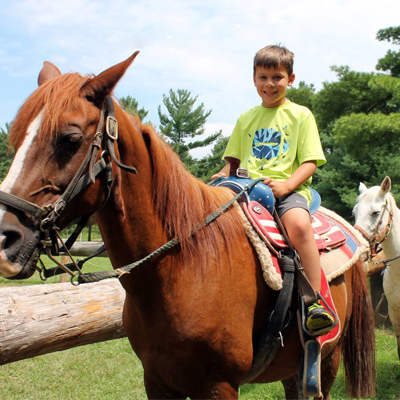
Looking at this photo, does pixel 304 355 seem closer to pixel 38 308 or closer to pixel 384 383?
pixel 38 308

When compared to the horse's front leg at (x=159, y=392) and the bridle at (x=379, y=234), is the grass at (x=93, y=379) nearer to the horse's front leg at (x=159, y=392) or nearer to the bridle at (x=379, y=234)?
the bridle at (x=379, y=234)

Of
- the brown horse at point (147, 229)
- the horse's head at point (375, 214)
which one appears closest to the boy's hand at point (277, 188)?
the brown horse at point (147, 229)

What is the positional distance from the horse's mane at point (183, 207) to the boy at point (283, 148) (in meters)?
0.43

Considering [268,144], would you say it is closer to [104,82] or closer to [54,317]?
[104,82]

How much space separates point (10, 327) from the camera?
2.88m

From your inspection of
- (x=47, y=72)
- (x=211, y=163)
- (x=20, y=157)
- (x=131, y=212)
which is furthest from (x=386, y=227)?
(x=211, y=163)

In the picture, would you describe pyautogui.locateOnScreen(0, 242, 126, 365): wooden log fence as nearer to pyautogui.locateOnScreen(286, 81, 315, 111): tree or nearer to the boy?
the boy

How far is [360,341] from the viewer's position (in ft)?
10.6

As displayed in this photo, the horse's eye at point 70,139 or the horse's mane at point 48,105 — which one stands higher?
the horse's mane at point 48,105

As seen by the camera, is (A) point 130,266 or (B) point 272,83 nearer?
(A) point 130,266

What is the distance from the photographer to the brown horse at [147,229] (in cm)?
164

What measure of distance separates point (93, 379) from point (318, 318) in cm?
348

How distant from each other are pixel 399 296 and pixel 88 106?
5176 millimetres

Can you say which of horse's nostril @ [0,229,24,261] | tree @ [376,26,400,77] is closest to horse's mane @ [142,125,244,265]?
horse's nostril @ [0,229,24,261]
